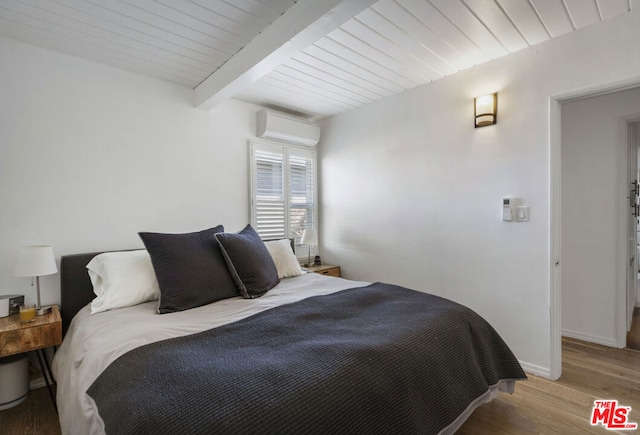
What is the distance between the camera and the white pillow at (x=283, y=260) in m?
2.77

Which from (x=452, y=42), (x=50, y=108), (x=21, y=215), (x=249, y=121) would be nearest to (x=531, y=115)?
(x=452, y=42)

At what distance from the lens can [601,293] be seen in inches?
119

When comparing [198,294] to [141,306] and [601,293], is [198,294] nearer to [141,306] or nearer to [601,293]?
[141,306]

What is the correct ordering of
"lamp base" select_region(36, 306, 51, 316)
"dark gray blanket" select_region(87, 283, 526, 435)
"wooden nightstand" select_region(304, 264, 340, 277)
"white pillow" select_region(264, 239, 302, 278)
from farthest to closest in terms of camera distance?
"wooden nightstand" select_region(304, 264, 340, 277)
"white pillow" select_region(264, 239, 302, 278)
"lamp base" select_region(36, 306, 51, 316)
"dark gray blanket" select_region(87, 283, 526, 435)

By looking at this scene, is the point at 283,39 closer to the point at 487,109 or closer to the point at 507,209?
the point at 487,109

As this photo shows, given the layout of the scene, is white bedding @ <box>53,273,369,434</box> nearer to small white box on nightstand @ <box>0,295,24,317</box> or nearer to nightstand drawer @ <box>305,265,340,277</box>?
small white box on nightstand @ <box>0,295,24,317</box>

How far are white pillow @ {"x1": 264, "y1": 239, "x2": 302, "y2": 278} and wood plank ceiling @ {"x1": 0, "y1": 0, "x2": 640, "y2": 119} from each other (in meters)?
1.43

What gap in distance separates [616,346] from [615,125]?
2.08 meters

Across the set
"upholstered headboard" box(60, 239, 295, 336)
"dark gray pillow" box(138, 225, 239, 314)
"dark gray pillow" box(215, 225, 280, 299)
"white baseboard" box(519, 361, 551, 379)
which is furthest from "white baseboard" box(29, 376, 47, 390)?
"white baseboard" box(519, 361, 551, 379)

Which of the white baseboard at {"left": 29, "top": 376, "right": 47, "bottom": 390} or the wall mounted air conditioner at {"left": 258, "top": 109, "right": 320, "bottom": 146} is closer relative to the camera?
the white baseboard at {"left": 29, "top": 376, "right": 47, "bottom": 390}

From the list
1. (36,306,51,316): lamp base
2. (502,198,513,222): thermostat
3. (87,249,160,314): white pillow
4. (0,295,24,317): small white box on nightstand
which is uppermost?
(502,198,513,222): thermostat

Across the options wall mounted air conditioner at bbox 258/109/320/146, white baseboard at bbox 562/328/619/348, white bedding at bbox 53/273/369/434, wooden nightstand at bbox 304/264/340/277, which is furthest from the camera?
wooden nightstand at bbox 304/264/340/277

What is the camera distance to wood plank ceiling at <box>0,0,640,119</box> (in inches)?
72.2

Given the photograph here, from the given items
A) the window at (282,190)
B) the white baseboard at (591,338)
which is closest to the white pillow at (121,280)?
the window at (282,190)
